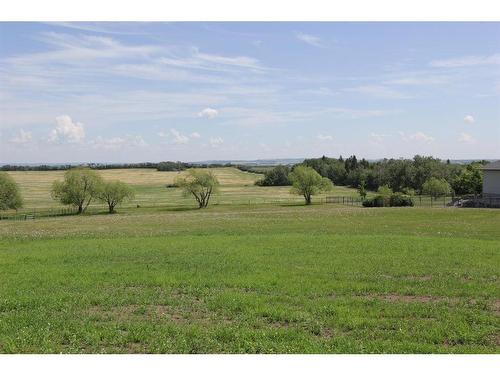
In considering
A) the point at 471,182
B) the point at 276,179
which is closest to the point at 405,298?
the point at 471,182

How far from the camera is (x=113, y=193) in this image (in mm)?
91750

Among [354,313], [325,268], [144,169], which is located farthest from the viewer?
[144,169]

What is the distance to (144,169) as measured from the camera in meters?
199

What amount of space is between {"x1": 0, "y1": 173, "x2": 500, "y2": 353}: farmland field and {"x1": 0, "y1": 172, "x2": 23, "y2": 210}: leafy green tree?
6662 centimetres

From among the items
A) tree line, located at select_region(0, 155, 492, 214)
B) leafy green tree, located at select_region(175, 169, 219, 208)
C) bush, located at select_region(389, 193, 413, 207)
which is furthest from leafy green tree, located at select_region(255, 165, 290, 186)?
bush, located at select_region(389, 193, 413, 207)

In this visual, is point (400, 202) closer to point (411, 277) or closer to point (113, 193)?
point (113, 193)

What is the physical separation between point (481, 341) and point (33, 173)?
189m

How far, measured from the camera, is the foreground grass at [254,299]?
9.17m

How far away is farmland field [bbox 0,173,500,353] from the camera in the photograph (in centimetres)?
915

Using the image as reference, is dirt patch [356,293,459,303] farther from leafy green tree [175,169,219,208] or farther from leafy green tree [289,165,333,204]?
Result: leafy green tree [289,165,333,204]

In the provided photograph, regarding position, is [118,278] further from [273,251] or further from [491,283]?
[491,283]

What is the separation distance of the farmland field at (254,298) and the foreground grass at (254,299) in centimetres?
4

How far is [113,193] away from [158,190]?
51515mm

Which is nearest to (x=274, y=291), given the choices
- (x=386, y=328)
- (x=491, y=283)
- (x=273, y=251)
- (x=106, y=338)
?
(x=386, y=328)
